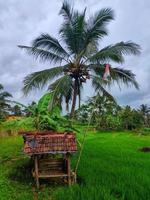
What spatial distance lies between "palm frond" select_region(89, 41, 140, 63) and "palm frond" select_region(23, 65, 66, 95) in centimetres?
169

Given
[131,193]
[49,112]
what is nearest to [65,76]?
[49,112]

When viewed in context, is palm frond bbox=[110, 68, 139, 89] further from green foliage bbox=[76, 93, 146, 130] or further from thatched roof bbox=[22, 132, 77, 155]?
green foliage bbox=[76, 93, 146, 130]

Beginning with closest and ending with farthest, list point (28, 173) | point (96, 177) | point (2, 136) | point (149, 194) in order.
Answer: point (149, 194)
point (96, 177)
point (28, 173)
point (2, 136)

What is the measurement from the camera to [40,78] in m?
16.6

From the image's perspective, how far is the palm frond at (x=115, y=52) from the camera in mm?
16777

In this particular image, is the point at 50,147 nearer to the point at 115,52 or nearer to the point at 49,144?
the point at 49,144

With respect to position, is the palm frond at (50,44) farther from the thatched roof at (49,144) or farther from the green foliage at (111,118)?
the green foliage at (111,118)

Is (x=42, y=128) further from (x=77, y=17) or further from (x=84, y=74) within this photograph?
(x=77, y=17)

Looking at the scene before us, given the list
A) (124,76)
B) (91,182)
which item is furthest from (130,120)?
(91,182)

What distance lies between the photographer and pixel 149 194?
314 inches

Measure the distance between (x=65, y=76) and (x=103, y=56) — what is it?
1894 mm

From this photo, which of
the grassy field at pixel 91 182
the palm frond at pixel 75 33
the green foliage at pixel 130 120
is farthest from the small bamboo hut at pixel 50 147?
the green foliage at pixel 130 120

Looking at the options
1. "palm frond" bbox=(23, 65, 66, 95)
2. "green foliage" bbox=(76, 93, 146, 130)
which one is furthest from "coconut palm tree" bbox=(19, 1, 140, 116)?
"green foliage" bbox=(76, 93, 146, 130)

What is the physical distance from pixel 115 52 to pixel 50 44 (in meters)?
2.95
